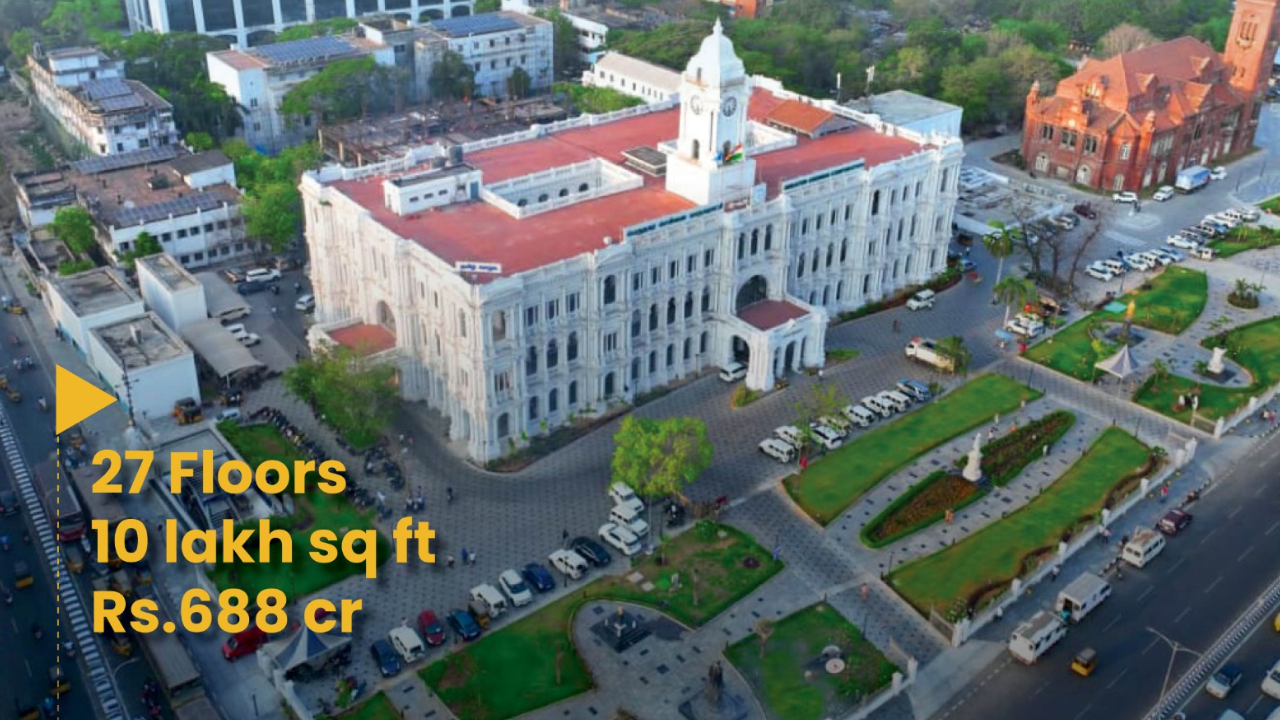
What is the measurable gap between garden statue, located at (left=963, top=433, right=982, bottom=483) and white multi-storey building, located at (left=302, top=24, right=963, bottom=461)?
2165 cm

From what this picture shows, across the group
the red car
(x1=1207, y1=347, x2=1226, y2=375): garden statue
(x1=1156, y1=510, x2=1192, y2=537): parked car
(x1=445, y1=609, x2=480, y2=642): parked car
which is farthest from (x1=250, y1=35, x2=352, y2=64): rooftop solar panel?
(x1=1156, y1=510, x2=1192, y2=537): parked car

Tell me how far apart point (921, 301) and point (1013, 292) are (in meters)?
10.1

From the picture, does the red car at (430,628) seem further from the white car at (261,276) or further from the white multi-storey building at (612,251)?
the white car at (261,276)

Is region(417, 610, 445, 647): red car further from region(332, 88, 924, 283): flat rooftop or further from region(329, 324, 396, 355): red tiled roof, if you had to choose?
region(329, 324, 396, 355): red tiled roof

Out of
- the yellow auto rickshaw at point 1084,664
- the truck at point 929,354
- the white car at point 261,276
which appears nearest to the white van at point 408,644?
the yellow auto rickshaw at point 1084,664

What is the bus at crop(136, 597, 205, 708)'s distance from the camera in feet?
247

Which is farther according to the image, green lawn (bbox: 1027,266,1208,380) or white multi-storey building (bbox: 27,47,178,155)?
white multi-storey building (bbox: 27,47,178,155)

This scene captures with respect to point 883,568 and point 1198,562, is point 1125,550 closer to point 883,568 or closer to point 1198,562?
point 1198,562

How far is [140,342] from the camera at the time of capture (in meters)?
109

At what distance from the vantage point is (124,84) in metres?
171

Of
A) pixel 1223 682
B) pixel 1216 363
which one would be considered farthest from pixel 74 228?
pixel 1216 363

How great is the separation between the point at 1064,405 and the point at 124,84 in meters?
138

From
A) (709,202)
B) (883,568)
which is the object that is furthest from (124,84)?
(883,568)

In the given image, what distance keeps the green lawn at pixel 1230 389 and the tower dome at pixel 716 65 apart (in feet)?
164
